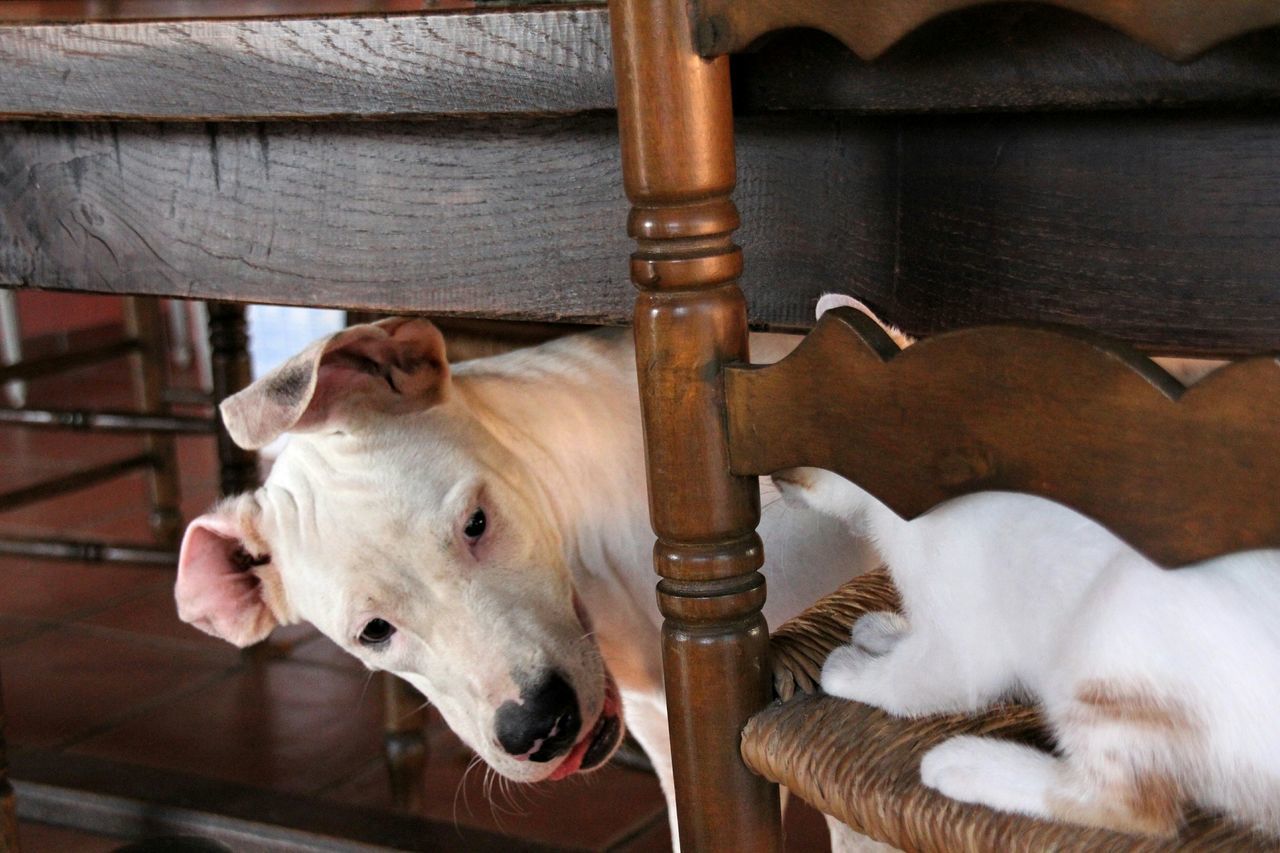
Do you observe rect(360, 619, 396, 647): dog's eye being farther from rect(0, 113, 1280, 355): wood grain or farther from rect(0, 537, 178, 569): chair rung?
rect(0, 537, 178, 569): chair rung

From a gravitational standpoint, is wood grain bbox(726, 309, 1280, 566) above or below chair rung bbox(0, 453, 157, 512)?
above

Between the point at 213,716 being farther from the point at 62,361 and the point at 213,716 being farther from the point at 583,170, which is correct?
the point at 583,170

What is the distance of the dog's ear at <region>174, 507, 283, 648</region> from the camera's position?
1201 mm

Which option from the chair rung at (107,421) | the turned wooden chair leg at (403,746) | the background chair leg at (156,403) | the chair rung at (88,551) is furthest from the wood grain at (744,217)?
the background chair leg at (156,403)

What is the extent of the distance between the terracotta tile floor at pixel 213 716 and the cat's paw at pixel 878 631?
2.45ft

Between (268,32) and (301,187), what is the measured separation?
120mm

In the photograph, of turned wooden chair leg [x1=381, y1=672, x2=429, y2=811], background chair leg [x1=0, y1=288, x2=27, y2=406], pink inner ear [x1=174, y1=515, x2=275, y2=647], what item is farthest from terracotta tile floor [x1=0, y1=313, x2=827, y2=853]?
background chair leg [x1=0, y1=288, x2=27, y2=406]

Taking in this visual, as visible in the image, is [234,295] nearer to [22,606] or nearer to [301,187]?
[301,187]

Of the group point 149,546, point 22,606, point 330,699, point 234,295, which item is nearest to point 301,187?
point 234,295

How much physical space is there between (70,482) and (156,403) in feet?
0.88

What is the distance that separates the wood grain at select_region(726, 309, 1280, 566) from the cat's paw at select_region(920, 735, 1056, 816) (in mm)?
128

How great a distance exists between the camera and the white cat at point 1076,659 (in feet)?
1.97

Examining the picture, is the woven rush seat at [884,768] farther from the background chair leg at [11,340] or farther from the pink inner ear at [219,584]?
the background chair leg at [11,340]

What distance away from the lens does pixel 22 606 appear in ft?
8.50
